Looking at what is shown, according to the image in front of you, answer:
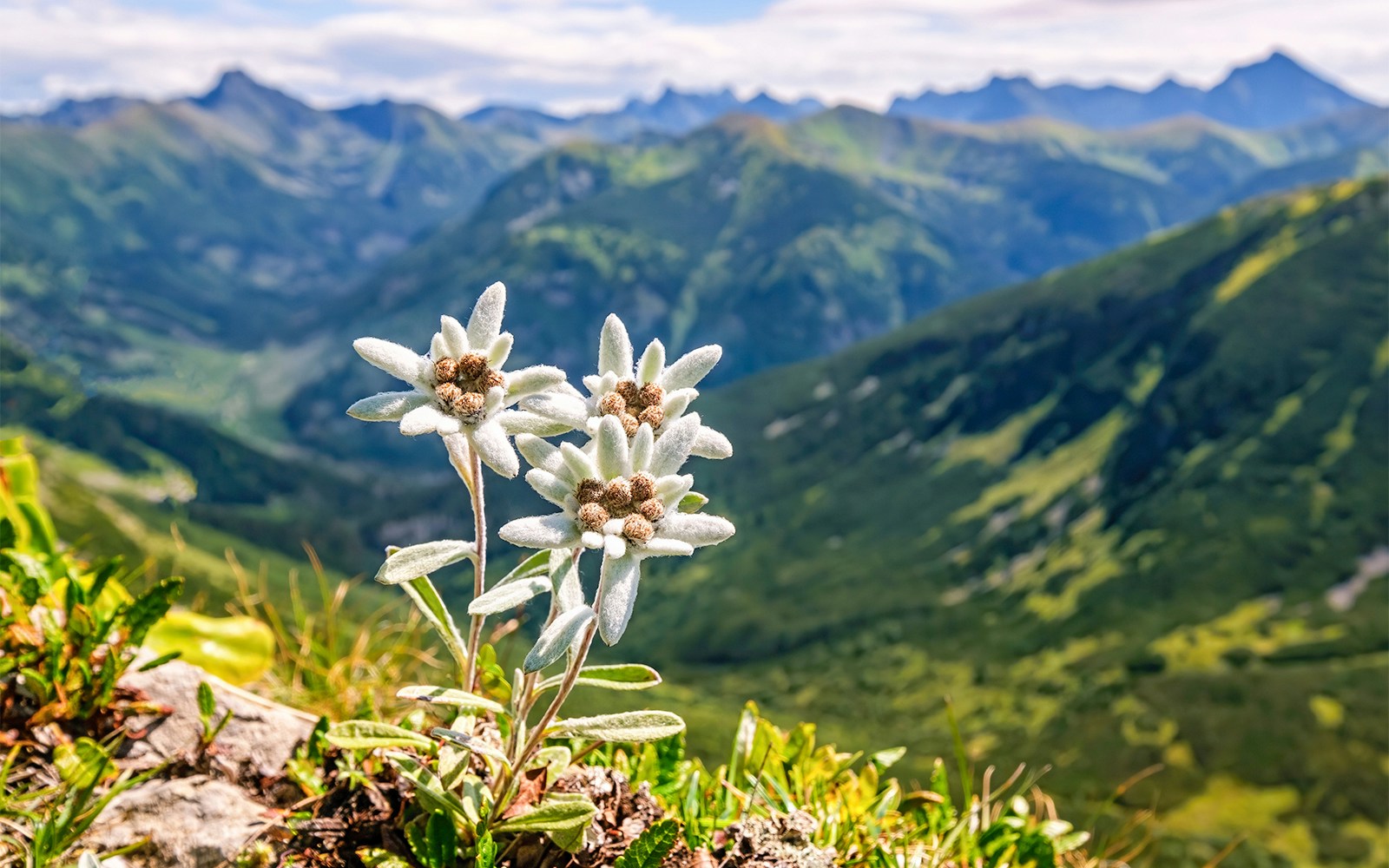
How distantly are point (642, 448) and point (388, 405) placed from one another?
4.59 feet

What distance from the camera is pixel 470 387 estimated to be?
543cm

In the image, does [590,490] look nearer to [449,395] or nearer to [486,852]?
[449,395]

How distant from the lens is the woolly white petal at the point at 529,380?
5.62m

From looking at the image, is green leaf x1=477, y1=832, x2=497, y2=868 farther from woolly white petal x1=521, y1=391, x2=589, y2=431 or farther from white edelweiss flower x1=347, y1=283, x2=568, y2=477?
woolly white petal x1=521, y1=391, x2=589, y2=431

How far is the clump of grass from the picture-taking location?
9.55 meters

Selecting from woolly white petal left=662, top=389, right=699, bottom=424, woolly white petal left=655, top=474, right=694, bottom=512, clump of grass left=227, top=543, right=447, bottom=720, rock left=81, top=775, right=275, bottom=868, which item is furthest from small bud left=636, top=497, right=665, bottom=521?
clump of grass left=227, top=543, right=447, bottom=720

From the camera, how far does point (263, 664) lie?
917 centimetres

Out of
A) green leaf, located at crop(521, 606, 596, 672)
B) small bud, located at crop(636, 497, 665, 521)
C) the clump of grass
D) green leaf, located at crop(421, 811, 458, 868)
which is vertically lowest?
the clump of grass

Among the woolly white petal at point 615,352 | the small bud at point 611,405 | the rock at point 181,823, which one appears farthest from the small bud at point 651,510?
the rock at point 181,823

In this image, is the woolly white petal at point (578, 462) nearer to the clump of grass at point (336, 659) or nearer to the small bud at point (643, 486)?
the small bud at point (643, 486)

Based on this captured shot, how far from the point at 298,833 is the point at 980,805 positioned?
5.45 metres

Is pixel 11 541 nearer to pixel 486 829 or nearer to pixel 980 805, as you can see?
pixel 486 829

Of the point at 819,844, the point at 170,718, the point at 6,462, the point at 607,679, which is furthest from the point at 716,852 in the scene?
the point at 6,462

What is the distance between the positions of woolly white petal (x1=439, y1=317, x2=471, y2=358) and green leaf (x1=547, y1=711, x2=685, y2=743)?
232 cm
